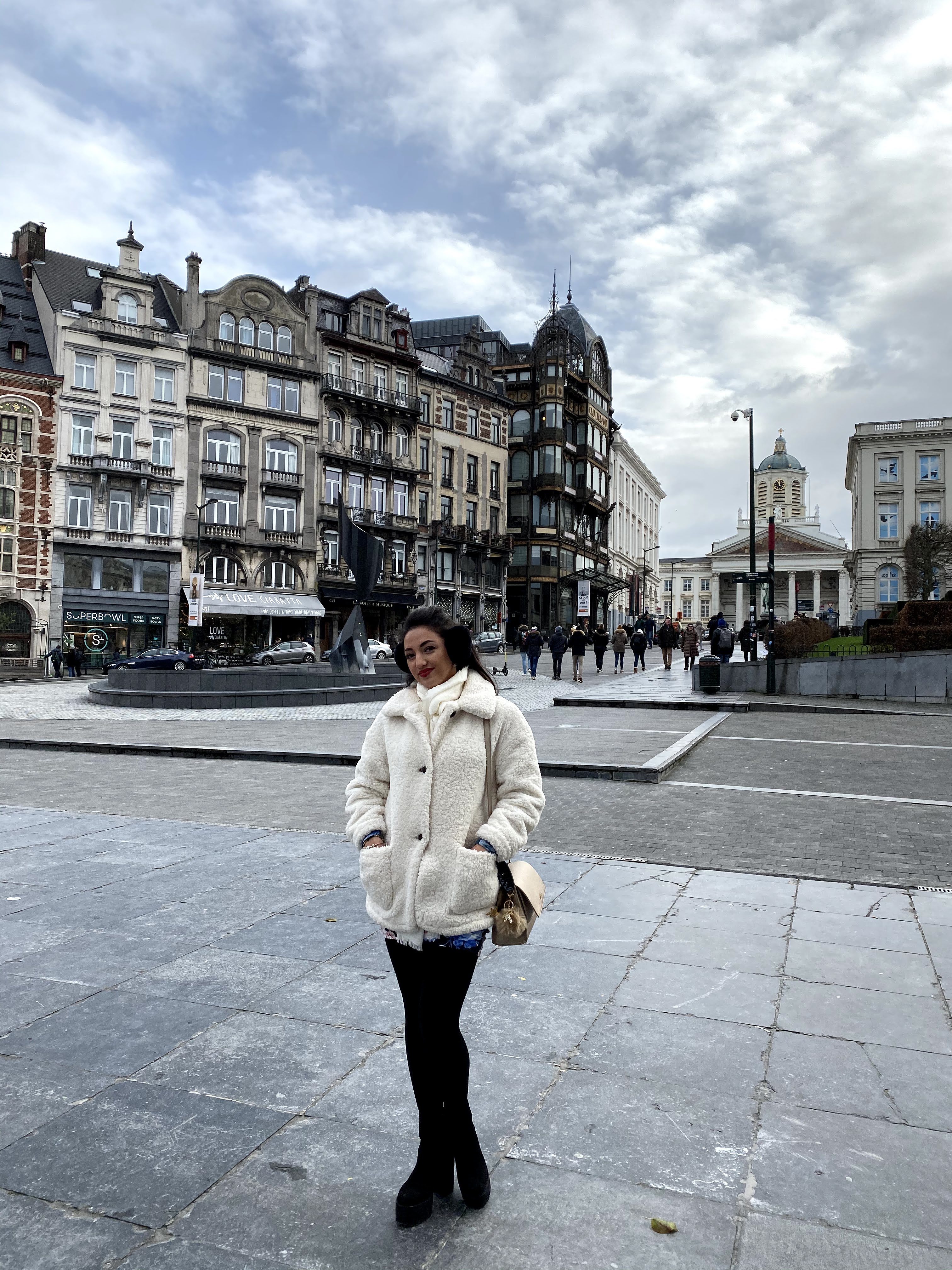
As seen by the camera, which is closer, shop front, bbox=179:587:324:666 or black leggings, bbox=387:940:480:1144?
black leggings, bbox=387:940:480:1144

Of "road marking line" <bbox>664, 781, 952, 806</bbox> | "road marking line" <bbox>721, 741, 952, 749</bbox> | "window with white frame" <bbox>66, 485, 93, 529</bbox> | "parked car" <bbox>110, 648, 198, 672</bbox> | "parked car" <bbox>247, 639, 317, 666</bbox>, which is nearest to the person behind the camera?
"road marking line" <bbox>664, 781, 952, 806</bbox>

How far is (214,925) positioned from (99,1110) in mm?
1974

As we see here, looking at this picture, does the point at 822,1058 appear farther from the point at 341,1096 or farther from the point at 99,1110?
the point at 99,1110

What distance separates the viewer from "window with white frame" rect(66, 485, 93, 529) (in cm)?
4016

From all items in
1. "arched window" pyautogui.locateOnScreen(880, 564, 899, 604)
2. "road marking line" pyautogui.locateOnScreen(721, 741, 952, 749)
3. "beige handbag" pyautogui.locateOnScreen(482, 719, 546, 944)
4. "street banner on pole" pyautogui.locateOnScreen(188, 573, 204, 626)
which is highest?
"arched window" pyautogui.locateOnScreen(880, 564, 899, 604)

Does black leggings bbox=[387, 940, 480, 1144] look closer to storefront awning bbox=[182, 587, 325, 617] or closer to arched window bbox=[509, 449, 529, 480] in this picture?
storefront awning bbox=[182, 587, 325, 617]

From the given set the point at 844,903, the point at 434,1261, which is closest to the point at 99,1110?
the point at 434,1261

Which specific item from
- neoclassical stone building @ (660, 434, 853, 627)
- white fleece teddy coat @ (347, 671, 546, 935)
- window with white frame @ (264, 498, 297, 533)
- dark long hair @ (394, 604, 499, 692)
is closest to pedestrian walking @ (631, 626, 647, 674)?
window with white frame @ (264, 498, 297, 533)

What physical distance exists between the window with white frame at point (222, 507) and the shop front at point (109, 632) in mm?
5271

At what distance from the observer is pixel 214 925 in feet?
16.6

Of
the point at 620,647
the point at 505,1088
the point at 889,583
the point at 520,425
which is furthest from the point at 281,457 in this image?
the point at 889,583

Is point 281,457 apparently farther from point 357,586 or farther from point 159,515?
point 357,586

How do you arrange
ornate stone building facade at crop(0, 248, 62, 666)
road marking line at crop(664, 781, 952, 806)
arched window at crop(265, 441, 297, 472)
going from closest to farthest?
road marking line at crop(664, 781, 952, 806), ornate stone building facade at crop(0, 248, 62, 666), arched window at crop(265, 441, 297, 472)

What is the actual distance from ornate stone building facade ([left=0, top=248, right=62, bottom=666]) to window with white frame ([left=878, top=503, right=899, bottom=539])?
58.8m
